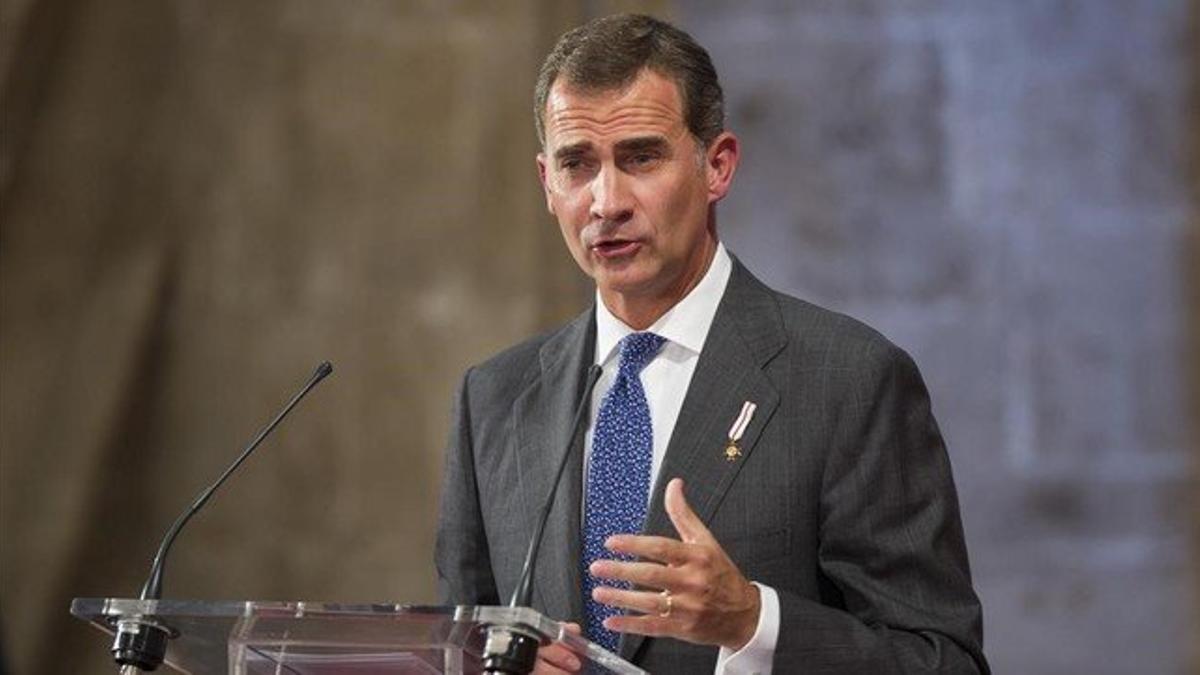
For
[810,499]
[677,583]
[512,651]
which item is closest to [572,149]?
[810,499]

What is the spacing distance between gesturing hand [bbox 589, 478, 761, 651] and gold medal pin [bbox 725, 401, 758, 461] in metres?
0.45

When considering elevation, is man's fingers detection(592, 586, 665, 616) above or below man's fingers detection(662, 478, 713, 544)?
below

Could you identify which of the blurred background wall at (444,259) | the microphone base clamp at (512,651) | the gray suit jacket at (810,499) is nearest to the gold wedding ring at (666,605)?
the microphone base clamp at (512,651)

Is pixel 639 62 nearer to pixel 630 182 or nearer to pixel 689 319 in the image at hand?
pixel 630 182

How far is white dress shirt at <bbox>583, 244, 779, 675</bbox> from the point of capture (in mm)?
3057

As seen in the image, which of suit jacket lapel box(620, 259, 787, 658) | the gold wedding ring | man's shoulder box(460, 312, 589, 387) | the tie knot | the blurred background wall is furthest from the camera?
the blurred background wall

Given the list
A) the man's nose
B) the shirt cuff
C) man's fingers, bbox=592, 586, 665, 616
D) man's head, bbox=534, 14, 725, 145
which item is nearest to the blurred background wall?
man's head, bbox=534, 14, 725, 145

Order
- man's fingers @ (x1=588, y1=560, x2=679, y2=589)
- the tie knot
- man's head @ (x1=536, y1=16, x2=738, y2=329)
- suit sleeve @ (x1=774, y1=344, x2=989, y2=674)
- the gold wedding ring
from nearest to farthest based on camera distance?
man's fingers @ (x1=588, y1=560, x2=679, y2=589), the gold wedding ring, suit sleeve @ (x1=774, y1=344, x2=989, y2=674), man's head @ (x1=536, y1=16, x2=738, y2=329), the tie knot

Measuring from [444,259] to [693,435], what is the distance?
6.62 feet

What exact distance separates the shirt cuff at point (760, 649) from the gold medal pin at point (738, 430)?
300 millimetres

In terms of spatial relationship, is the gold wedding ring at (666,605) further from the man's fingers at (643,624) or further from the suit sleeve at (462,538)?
the suit sleeve at (462,538)

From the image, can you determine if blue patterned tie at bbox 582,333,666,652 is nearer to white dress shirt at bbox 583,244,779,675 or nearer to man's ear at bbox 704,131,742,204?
white dress shirt at bbox 583,244,779,675

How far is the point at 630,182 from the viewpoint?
301 cm

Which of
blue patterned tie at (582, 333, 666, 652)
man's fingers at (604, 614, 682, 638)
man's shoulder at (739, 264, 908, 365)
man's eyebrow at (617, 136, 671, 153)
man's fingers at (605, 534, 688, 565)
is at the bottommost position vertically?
man's fingers at (604, 614, 682, 638)
